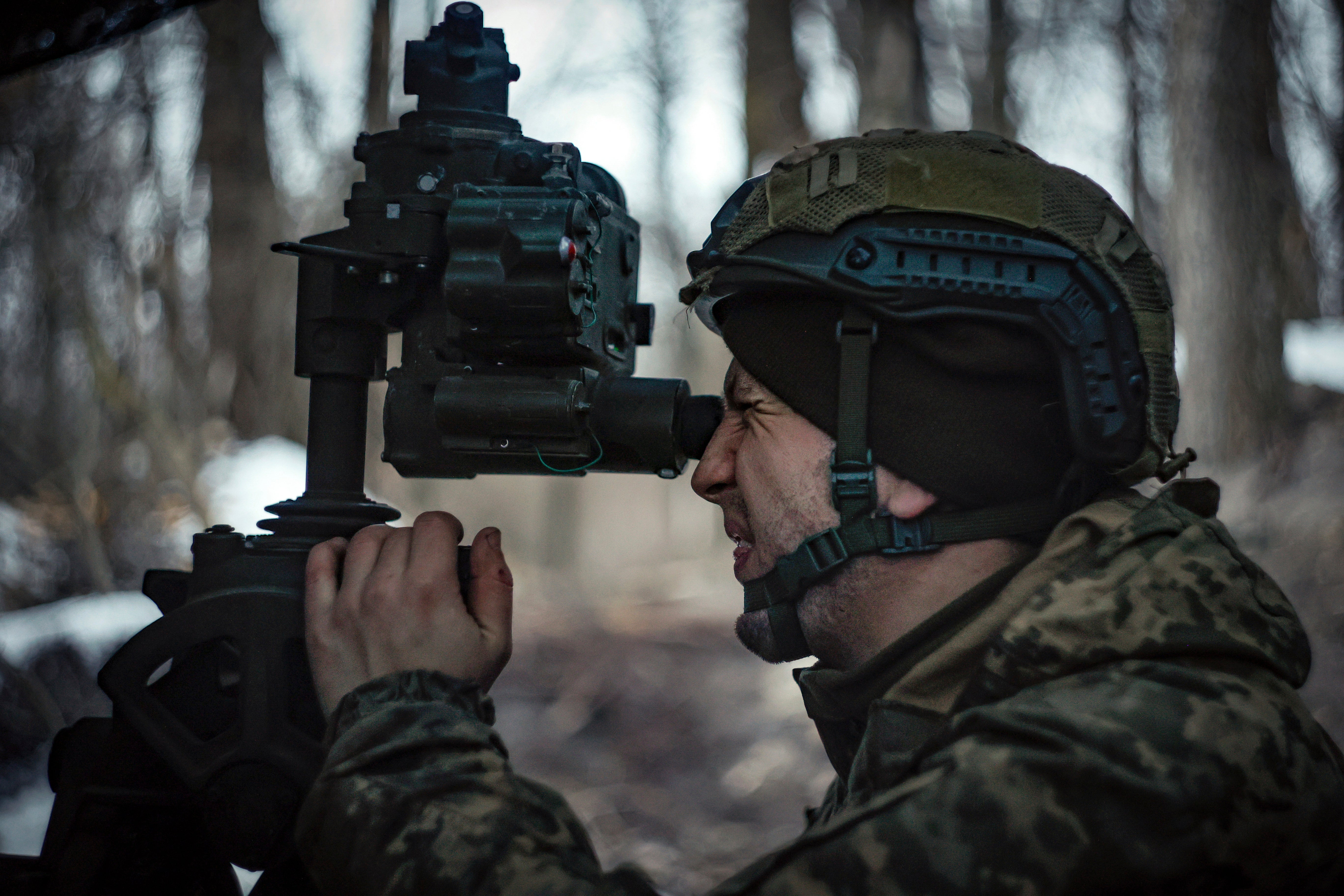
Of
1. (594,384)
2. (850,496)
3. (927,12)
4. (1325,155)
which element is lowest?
(850,496)

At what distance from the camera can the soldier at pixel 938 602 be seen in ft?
3.32

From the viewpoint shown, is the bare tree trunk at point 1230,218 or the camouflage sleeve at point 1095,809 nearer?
the camouflage sleeve at point 1095,809

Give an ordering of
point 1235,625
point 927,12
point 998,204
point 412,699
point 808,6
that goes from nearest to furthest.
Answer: point 1235,625 → point 412,699 → point 998,204 → point 927,12 → point 808,6

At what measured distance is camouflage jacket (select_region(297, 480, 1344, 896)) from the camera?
0.99 meters

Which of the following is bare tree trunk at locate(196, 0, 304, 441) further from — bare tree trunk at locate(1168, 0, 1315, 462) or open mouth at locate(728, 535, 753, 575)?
open mouth at locate(728, 535, 753, 575)

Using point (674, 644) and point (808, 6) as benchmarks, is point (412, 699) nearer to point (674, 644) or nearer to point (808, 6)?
point (674, 644)

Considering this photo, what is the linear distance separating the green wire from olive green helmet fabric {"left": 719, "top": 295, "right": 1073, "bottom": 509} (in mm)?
377

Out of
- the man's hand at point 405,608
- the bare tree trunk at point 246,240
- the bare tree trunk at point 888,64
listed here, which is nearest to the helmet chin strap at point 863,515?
the man's hand at point 405,608

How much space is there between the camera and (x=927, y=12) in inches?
422

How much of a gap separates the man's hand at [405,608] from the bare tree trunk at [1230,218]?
654 cm

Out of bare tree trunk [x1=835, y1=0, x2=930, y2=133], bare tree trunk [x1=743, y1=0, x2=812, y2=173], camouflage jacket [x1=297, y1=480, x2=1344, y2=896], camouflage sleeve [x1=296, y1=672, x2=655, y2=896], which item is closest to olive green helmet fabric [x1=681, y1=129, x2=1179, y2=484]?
camouflage jacket [x1=297, y1=480, x2=1344, y2=896]

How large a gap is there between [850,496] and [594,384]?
415 millimetres

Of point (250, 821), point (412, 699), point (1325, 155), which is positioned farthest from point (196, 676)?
point (1325, 155)

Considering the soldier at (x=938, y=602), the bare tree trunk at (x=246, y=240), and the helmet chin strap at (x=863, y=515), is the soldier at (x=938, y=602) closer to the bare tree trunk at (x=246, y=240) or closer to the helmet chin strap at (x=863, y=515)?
the helmet chin strap at (x=863, y=515)
